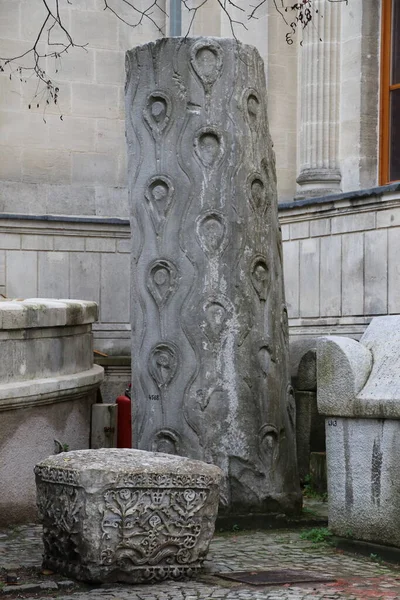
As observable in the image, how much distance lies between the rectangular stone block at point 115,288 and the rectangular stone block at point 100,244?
0.30 feet

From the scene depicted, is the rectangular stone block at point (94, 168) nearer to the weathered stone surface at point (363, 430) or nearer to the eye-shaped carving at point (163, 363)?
the eye-shaped carving at point (163, 363)

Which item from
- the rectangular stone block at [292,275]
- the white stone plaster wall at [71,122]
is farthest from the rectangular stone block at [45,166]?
the rectangular stone block at [292,275]

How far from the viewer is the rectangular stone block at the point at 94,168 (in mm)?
18672

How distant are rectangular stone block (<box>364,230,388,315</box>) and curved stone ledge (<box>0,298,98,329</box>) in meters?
3.04

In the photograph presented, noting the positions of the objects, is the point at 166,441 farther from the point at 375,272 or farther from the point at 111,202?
the point at 111,202

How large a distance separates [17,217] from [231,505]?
811 cm

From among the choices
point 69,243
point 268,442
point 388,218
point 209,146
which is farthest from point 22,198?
point 268,442

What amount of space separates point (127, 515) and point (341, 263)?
270 inches

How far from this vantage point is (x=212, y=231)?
34.9ft

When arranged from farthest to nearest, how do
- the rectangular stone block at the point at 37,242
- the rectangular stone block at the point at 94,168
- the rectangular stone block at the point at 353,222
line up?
1. the rectangular stone block at the point at 94,168
2. the rectangular stone block at the point at 37,242
3. the rectangular stone block at the point at 353,222

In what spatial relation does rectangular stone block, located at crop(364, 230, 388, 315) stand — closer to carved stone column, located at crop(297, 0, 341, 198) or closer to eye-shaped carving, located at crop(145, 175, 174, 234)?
carved stone column, located at crop(297, 0, 341, 198)

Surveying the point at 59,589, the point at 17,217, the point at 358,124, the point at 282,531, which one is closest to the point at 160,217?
the point at 282,531

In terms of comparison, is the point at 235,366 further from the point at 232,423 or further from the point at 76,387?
the point at 76,387

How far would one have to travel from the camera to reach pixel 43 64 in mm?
18422
